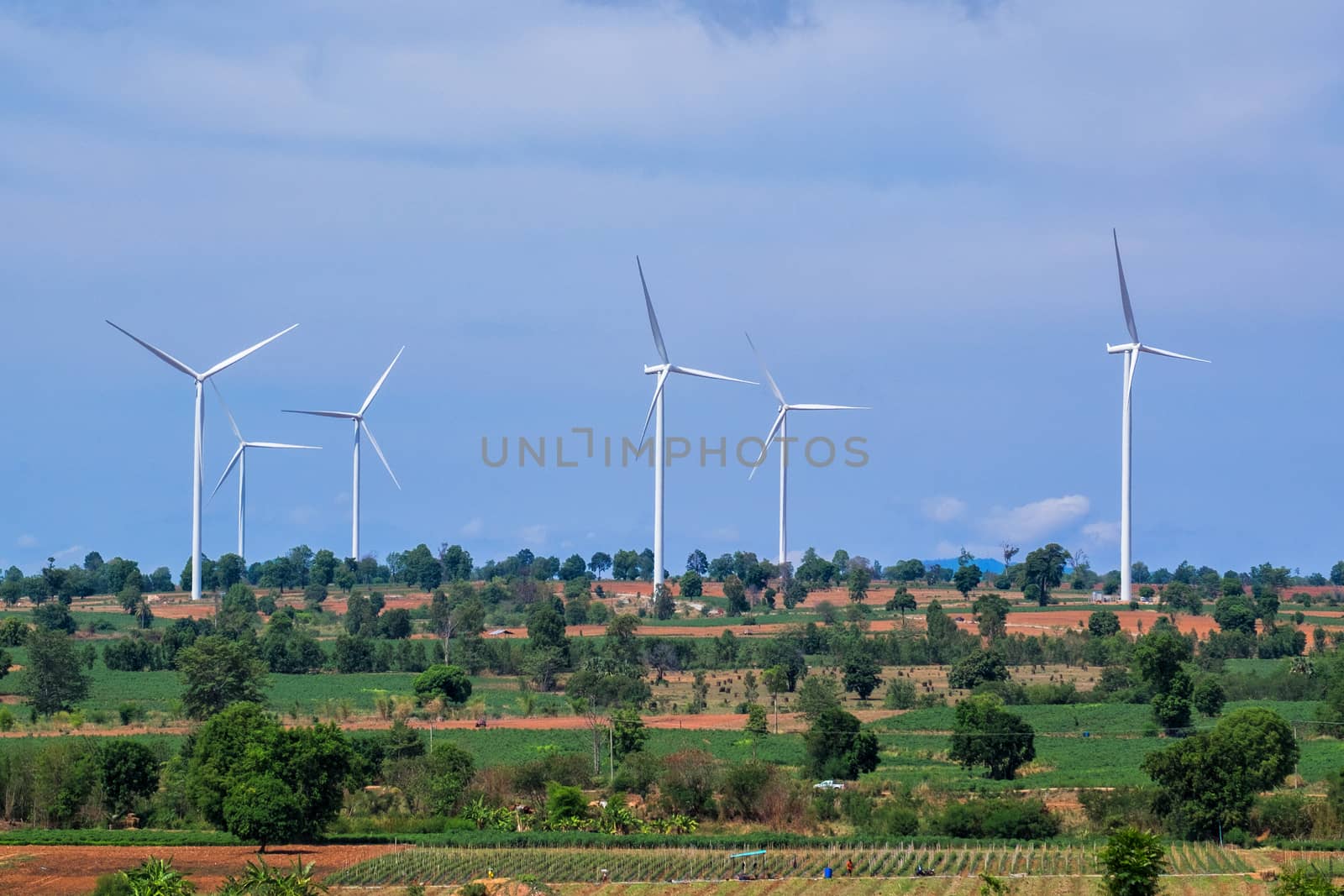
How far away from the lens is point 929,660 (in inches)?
5709

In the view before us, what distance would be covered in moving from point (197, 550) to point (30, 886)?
352ft

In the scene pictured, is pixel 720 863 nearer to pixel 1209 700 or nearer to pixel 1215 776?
pixel 1215 776

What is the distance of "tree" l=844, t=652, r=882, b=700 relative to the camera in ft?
414

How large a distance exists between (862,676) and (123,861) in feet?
219

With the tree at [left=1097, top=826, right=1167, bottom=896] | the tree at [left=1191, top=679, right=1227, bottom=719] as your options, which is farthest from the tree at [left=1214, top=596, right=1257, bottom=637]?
the tree at [left=1097, top=826, right=1167, bottom=896]

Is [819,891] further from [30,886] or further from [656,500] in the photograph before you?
[656,500]

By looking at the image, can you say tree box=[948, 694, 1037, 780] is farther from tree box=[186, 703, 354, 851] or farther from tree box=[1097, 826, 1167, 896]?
tree box=[1097, 826, 1167, 896]

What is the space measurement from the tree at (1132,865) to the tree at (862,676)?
71767 millimetres

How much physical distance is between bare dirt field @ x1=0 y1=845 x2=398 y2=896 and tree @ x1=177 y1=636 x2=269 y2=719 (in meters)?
34.8

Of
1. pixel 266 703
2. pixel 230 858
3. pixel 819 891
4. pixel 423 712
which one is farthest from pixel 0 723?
pixel 819 891

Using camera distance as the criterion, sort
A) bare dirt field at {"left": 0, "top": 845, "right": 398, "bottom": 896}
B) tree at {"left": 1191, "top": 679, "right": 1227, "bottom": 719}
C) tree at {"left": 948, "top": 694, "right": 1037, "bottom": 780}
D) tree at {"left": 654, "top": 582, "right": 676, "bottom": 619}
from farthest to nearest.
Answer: tree at {"left": 654, "top": 582, "right": 676, "bottom": 619}
tree at {"left": 1191, "top": 679, "right": 1227, "bottom": 719}
tree at {"left": 948, "top": 694, "right": 1037, "bottom": 780}
bare dirt field at {"left": 0, "top": 845, "right": 398, "bottom": 896}

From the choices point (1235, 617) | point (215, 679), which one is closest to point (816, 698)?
point (215, 679)

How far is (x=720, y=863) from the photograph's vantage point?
227ft

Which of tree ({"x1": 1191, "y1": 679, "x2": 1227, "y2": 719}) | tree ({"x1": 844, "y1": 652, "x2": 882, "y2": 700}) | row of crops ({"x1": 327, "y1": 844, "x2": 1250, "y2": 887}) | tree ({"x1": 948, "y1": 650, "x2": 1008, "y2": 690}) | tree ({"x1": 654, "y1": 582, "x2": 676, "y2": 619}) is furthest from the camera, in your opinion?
tree ({"x1": 654, "y1": 582, "x2": 676, "y2": 619})
